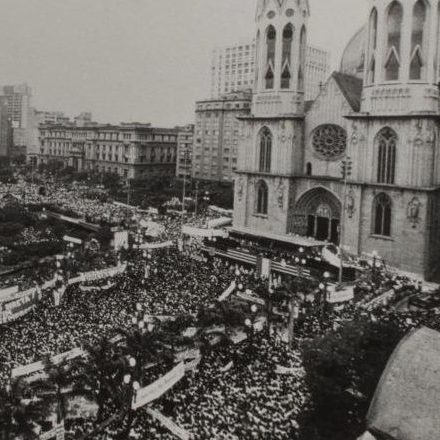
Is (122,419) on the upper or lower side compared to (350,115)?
lower

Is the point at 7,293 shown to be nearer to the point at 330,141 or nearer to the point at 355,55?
the point at 330,141

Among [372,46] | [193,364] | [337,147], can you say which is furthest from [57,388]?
[372,46]

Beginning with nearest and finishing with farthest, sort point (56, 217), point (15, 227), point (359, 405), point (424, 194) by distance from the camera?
point (359, 405) < point (424, 194) < point (15, 227) < point (56, 217)

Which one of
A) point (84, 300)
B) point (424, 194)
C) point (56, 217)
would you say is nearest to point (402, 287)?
point (424, 194)

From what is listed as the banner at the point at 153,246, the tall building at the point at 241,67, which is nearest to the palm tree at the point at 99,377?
the banner at the point at 153,246

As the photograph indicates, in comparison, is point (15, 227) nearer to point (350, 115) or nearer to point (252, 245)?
point (252, 245)

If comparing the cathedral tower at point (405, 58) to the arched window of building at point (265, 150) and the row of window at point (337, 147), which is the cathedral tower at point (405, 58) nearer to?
the row of window at point (337, 147)
